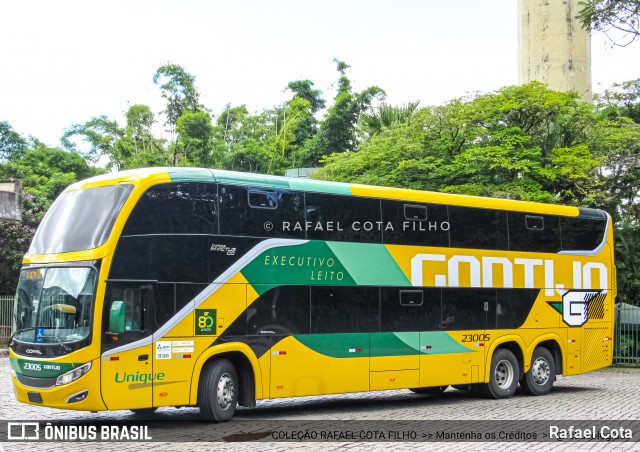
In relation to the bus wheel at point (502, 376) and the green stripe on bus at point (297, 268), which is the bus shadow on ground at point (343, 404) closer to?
the bus wheel at point (502, 376)

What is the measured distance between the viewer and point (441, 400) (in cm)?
1795

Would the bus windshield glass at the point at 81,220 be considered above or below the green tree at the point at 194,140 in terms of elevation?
below

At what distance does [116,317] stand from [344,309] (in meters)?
4.59

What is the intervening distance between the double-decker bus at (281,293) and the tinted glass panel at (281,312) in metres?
0.03

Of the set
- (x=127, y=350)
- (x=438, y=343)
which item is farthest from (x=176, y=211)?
(x=438, y=343)

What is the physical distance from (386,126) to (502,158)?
1078cm

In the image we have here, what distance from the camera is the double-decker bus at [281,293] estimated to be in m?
12.3

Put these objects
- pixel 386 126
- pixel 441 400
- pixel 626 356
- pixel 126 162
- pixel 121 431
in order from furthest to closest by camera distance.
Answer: pixel 126 162, pixel 386 126, pixel 626 356, pixel 441 400, pixel 121 431

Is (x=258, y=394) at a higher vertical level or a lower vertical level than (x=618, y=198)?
lower

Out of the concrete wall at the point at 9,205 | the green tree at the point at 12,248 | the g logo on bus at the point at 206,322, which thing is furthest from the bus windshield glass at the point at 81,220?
the green tree at the point at 12,248

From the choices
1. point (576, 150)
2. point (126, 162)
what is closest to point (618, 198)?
point (576, 150)

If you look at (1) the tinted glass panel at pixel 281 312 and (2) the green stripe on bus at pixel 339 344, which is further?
(2) the green stripe on bus at pixel 339 344

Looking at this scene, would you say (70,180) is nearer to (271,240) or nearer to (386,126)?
(386,126)

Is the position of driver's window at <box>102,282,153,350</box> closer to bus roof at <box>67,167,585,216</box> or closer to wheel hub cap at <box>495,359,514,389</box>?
bus roof at <box>67,167,585,216</box>
